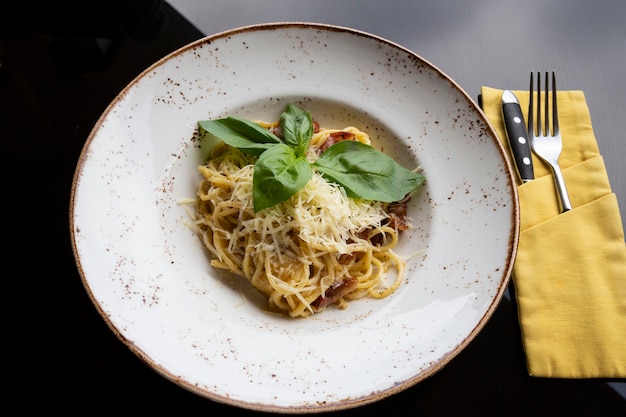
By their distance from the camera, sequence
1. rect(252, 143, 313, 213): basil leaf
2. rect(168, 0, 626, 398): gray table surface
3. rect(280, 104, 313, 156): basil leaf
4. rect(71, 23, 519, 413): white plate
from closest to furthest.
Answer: rect(71, 23, 519, 413): white plate
rect(252, 143, 313, 213): basil leaf
rect(280, 104, 313, 156): basil leaf
rect(168, 0, 626, 398): gray table surface

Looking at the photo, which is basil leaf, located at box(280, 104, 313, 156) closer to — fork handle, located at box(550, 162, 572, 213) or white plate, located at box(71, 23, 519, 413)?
→ white plate, located at box(71, 23, 519, 413)

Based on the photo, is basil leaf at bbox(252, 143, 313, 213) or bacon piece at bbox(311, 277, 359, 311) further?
bacon piece at bbox(311, 277, 359, 311)

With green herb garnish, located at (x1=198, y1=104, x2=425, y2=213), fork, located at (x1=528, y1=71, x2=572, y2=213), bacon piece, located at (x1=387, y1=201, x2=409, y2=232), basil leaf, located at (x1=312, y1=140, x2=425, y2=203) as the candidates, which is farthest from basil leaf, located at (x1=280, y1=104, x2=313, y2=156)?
fork, located at (x1=528, y1=71, x2=572, y2=213)

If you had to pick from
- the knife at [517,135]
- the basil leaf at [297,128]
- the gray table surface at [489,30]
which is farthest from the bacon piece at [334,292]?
the gray table surface at [489,30]

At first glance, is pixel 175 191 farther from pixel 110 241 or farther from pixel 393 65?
pixel 393 65

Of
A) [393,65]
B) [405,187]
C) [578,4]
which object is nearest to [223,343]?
[405,187]

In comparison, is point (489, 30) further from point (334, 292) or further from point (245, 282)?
point (245, 282)
